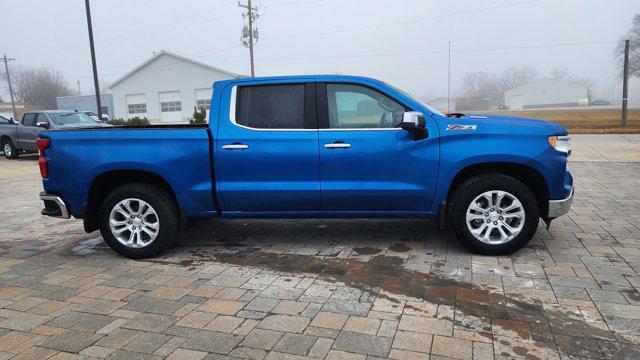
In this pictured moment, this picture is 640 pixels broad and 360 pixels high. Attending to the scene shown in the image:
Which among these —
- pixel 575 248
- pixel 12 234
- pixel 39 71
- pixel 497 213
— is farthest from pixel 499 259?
pixel 39 71

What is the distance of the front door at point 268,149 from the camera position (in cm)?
465

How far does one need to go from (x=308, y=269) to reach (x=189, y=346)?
1.60 m

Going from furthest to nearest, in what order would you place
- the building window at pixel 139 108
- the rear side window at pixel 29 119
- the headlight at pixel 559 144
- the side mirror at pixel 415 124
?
the building window at pixel 139 108
the rear side window at pixel 29 119
the headlight at pixel 559 144
the side mirror at pixel 415 124

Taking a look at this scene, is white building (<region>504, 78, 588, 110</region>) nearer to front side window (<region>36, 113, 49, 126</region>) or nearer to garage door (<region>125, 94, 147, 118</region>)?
garage door (<region>125, 94, 147, 118</region>)

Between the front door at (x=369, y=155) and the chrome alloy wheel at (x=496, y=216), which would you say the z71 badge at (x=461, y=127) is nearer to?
the front door at (x=369, y=155)

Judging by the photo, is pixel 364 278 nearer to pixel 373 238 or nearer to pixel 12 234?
pixel 373 238

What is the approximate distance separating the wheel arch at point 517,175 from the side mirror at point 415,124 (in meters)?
0.54

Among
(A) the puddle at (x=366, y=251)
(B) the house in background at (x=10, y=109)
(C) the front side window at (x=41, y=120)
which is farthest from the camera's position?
(B) the house in background at (x=10, y=109)

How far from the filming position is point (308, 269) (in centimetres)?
446

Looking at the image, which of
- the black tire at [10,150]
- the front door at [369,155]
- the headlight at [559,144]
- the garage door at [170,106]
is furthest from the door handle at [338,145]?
the garage door at [170,106]

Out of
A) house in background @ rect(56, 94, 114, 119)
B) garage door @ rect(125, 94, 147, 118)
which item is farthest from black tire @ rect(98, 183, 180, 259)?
house in background @ rect(56, 94, 114, 119)

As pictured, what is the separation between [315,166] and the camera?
4.64 m

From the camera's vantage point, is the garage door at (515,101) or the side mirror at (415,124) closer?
the side mirror at (415,124)

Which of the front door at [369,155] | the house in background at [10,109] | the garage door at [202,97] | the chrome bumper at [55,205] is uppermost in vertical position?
the house in background at [10,109]
